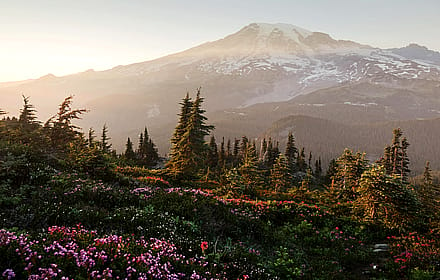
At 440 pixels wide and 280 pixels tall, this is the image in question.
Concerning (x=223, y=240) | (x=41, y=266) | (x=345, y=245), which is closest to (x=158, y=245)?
(x=41, y=266)

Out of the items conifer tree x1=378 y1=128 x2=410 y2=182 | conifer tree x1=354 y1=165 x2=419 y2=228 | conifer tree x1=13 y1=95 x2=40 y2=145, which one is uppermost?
conifer tree x1=13 y1=95 x2=40 y2=145

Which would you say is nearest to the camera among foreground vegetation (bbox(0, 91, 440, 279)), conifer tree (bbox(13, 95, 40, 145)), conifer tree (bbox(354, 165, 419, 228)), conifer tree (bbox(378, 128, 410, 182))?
foreground vegetation (bbox(0, 91, 440, 279))

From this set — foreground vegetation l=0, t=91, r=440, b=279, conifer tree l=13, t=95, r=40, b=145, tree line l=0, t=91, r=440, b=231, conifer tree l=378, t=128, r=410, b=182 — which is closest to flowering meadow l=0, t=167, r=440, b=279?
foreground vegetation l=0, t=91, r=440, b=279

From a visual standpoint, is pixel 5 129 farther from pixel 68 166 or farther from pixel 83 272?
pixel 83 272

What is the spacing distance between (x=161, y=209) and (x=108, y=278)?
17.9ft

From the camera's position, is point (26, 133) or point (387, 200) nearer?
point (387, 200)

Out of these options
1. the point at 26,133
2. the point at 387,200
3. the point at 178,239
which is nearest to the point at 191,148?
the point at 26,133

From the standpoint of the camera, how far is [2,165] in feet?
32.3

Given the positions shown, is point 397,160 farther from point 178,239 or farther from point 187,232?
point 178,239

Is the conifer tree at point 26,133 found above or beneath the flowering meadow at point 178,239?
above

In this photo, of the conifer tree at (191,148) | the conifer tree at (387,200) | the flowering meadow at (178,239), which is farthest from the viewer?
the conifer tree at (191,148)

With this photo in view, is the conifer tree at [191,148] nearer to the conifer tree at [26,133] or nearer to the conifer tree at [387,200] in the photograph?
the conifer tree at [26,133]

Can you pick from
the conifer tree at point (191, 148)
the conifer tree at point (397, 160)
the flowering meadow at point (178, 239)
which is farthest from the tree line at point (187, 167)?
the conifer tree at point (397, 160)

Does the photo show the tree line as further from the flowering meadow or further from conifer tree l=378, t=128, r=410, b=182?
conifer tree l=378, t=128, r=410, b=182
